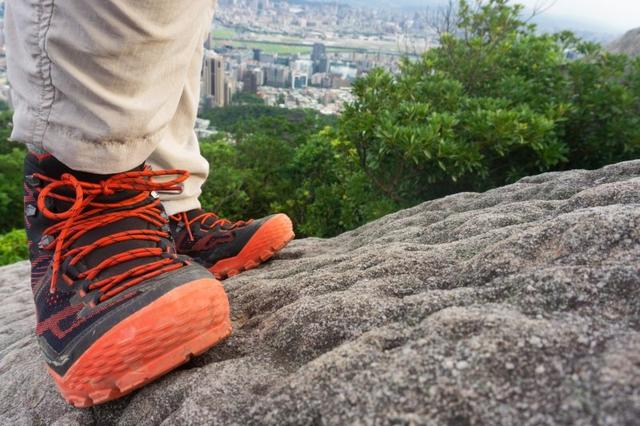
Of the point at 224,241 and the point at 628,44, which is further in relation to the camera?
the point at 628,44

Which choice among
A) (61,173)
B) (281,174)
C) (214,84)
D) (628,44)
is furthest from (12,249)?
(214,84)

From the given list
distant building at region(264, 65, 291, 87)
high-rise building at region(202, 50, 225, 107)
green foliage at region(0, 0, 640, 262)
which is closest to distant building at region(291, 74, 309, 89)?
distant building at region(264, 65, 291, 87)

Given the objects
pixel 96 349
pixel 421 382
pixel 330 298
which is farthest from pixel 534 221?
pixel 96 349

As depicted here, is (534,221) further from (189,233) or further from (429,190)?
(429,190)

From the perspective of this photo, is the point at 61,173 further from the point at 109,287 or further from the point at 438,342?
the point at 438,342

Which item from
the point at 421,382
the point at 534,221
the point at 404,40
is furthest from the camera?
the point at 404,40

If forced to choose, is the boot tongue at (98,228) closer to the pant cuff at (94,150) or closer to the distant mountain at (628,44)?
the pant cuff at (94,150)
